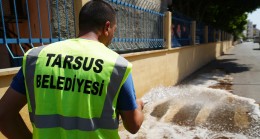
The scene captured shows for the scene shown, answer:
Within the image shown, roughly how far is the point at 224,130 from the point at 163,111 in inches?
56.6

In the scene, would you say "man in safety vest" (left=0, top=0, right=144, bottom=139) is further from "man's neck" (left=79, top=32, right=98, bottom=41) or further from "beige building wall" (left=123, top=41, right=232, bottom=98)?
"beige building wall" (left=123, top=41, right=232, bottom=98)

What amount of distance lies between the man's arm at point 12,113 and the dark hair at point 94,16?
19.1 inches

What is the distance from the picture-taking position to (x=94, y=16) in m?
1.37

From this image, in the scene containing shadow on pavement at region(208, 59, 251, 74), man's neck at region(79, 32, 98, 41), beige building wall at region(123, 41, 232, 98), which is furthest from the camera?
shadow on pavement at region(208, 59, 251, 74)

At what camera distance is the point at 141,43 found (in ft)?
20.8

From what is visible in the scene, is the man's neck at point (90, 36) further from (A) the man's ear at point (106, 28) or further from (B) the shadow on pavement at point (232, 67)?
(B) the shadow on pavement at point (232, 67)

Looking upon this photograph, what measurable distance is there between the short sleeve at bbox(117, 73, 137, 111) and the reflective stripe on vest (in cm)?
4

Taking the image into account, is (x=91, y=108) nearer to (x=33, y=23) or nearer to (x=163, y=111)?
(x=33, y=23)

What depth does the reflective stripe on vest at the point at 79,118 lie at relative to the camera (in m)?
1.24

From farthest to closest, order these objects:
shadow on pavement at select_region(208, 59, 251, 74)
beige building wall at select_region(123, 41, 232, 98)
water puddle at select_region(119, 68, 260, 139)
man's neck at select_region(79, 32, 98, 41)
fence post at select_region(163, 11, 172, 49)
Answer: shadow on pavement at select_region(208, 59, 251, 74)
fence post at select_region(163, 11, 172, 49)
beige building wall at select_region(123, 41, 232, 98)
water puddle at select_region(119, 68, 260, 139)
man's neck at select_region(79, 32, 98, 41)

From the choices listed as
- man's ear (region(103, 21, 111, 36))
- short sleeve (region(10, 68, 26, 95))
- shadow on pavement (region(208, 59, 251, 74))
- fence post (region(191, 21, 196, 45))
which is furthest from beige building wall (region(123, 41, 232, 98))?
short sleeve (region(10, 68, 26, 95))

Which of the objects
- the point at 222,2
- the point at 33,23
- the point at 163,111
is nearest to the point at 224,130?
the point at 163,111

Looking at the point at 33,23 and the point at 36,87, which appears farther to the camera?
the point at 33,23

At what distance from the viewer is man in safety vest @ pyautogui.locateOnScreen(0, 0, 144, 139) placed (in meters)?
1.24
